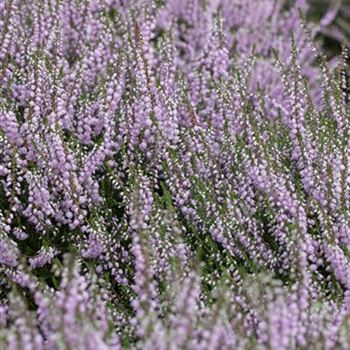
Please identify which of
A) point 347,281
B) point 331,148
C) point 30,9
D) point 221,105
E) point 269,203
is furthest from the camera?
point 30,9

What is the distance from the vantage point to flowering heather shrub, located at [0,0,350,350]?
11.5 ft

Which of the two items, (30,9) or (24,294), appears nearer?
(24,294)

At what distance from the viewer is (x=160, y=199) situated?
4.45 meters

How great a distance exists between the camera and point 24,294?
160 inches

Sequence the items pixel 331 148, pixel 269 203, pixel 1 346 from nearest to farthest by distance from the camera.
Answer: pixel 1 346, pixel 269 203, pixel 331 148

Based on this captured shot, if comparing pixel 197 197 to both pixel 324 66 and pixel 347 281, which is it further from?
pixel 324 66

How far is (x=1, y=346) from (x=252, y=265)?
1484 mm

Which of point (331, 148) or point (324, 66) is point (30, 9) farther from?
point (331, 148)

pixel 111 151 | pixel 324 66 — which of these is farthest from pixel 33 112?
pixel 324 66

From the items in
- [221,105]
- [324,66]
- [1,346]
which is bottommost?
[1,346]

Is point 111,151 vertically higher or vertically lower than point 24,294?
higher

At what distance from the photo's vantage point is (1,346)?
10.8 ft

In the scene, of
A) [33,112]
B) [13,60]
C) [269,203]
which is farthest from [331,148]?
[13,60]

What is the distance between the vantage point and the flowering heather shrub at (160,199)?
11.5 ft
